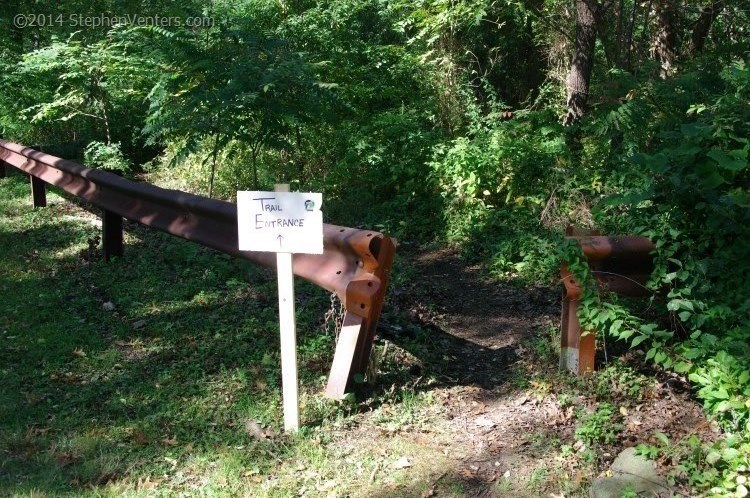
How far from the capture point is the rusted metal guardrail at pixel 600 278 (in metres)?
4.35

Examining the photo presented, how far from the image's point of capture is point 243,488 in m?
3.51

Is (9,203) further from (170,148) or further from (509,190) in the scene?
(509,190)

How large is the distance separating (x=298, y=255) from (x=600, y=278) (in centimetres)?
198

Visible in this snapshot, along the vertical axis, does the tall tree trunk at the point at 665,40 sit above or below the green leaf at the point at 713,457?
above

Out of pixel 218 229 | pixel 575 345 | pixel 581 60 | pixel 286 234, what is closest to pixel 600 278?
pixel 575 345

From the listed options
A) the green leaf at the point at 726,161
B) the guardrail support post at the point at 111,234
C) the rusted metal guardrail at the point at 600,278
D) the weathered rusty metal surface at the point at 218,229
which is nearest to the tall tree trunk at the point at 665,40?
the rusted metal guardrail at the point at 600,278

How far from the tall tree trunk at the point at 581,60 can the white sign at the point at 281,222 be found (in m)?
6.22

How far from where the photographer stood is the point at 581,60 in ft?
29.7

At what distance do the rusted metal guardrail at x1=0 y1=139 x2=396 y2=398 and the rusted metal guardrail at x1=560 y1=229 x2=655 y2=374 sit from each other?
3.85 feet

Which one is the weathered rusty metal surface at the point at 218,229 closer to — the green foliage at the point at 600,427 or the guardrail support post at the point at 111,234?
the guardrail support post at the point at 111,234

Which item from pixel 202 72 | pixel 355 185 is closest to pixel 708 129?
pixel 202 72

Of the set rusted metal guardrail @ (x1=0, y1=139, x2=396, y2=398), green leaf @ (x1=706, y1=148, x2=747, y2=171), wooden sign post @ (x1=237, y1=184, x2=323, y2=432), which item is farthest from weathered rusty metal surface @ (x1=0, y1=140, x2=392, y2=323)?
green leaf @ (x1=706, y1=148, x2=747, y2=171)

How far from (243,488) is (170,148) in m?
9.84

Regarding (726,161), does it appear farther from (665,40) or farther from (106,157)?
(106,157)
